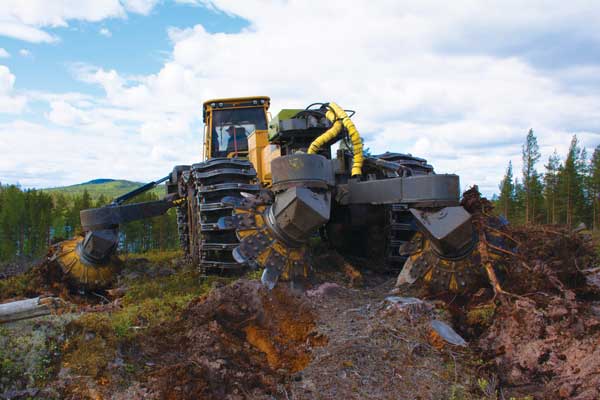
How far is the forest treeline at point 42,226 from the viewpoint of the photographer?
953 inches

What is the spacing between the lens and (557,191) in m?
41.2

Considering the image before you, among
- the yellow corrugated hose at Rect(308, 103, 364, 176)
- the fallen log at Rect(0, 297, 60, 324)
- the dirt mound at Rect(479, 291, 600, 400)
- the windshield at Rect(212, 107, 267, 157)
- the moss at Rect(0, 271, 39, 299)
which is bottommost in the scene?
the dirt mound at Rect(479, 291, 600, 400)

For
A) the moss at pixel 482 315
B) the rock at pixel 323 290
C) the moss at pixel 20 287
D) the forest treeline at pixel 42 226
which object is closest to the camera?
the moss at pixel 482 315

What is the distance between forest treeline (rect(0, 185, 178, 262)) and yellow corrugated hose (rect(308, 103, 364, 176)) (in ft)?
57.6

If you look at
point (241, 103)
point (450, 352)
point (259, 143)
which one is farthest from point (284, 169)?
point (241, 103)

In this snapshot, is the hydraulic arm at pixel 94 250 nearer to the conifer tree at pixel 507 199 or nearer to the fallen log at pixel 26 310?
the fallen log at pixel 26 310

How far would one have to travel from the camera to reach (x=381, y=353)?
159 inches

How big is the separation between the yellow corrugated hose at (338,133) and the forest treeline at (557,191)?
1259 inches

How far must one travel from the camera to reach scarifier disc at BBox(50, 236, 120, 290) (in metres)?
8.55

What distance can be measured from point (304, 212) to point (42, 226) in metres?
23.4

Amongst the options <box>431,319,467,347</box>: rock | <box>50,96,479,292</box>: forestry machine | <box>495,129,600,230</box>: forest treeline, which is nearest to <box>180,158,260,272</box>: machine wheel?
<box>50,96,479,292</box>: forestry machine

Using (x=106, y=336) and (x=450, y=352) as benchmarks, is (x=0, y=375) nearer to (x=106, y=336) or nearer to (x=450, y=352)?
(x=106, y=336)

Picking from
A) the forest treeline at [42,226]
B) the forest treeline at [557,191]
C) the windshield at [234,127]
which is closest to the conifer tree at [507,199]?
the forest treeline at [557,191]

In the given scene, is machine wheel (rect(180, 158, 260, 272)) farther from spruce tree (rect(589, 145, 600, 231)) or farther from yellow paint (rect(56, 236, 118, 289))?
spruce tree (rect(589, 145, 600, 231))
